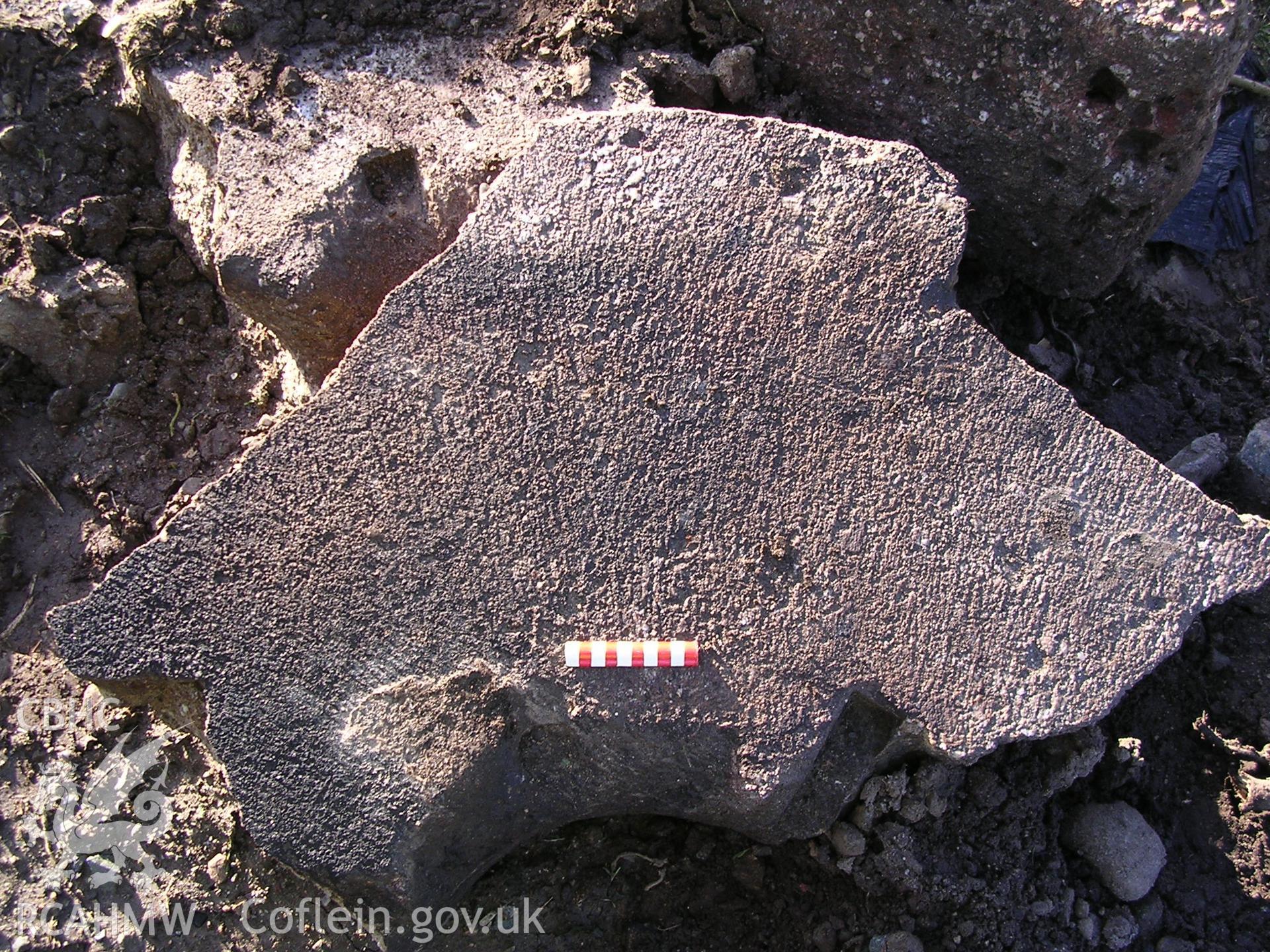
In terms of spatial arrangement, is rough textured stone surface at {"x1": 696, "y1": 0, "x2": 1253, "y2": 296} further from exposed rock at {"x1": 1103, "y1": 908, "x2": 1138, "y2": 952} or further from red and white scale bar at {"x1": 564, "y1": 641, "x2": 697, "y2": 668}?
exposed rock at {"x1": 1103, "y1": 908, "x2": 1138, "y2": 952}

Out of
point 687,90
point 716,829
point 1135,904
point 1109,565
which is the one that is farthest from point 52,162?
point 1135,904

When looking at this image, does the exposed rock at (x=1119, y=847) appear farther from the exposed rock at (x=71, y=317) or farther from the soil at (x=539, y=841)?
the exposed rock at (x=71, y=317)

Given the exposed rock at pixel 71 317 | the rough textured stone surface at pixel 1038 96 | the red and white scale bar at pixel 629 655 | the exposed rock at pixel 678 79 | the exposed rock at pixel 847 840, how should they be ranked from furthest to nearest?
the exposed rock at pixel 71 317 → the exposed rock at pixel 678 79 → the exposed rock at pixel 847 840 → the rough textured stone surface at pixel 1038 96 → the red and white scale bar at pixel 629 655

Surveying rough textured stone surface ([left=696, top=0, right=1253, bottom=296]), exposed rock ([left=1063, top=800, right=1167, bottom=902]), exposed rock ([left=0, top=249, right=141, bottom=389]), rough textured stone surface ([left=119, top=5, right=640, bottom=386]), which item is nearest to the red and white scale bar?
rough textured stone surface ([left=119, top=5, right=640, bottom=386])

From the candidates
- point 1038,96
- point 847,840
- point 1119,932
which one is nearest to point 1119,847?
point 1119,932

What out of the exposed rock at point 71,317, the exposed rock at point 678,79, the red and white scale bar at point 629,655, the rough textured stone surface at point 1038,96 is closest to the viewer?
the red and white scale bar at point 629,655

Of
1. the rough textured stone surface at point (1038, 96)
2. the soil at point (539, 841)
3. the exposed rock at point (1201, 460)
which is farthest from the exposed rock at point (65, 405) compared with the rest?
the exposed rock at point (1201, 460)

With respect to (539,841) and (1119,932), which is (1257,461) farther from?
(539,841)
